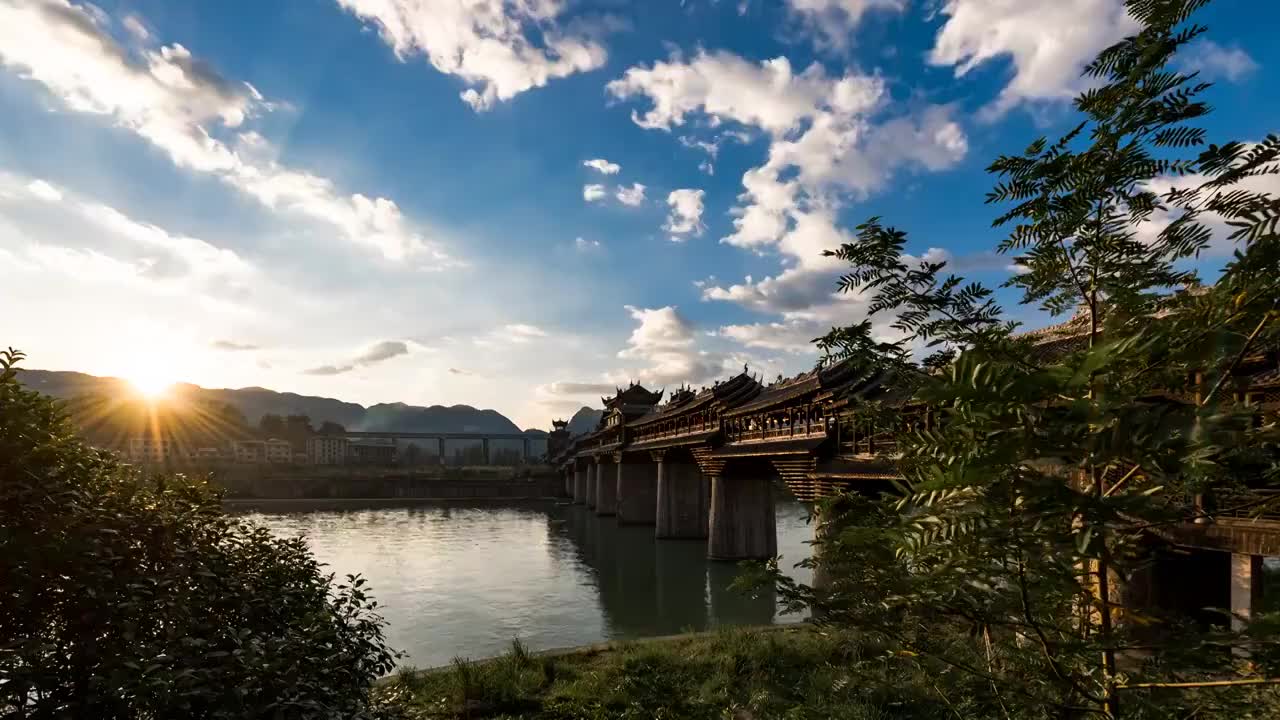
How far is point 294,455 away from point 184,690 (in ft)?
479

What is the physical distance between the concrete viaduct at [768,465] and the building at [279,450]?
84.6m

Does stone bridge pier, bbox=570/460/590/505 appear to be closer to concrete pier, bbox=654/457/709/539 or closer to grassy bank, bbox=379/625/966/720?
concrete pier, bbox=654/457/709/539

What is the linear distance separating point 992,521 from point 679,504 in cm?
4114

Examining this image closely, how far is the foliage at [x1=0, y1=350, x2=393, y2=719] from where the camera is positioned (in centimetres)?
411

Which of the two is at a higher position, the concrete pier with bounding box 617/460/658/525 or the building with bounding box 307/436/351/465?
the concrete pier with bounding box 617/460/658/525

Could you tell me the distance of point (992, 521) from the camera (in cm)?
237

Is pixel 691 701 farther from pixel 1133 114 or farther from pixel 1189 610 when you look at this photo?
pixel 1133 114

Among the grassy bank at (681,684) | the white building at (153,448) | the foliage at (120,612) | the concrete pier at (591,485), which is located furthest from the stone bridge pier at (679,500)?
the white building at (153,448)

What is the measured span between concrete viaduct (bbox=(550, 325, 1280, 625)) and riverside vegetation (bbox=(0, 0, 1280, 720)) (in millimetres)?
459

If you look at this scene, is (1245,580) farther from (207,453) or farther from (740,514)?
(207,453)

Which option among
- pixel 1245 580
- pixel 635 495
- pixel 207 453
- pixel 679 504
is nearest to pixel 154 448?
pixel 207 453

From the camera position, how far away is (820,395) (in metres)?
20.4


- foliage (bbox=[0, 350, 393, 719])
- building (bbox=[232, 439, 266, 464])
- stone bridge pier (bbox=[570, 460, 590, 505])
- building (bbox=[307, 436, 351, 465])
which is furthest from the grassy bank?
building (bbox=[307, 436, 351, 465])

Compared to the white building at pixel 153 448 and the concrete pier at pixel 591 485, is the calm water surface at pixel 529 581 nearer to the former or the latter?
the concrete pier at pixel 591 485
